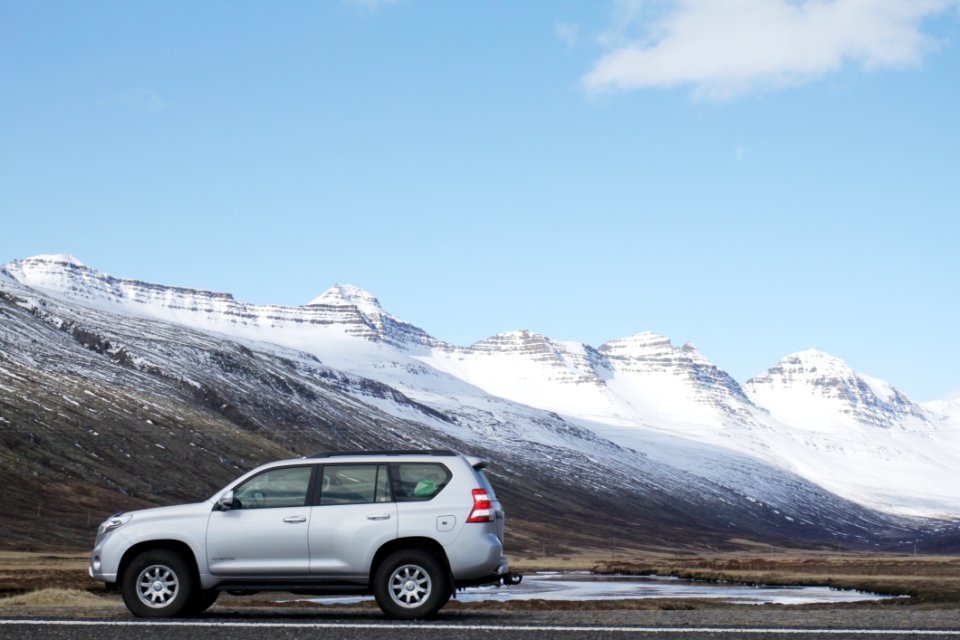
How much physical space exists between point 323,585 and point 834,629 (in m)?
8.91

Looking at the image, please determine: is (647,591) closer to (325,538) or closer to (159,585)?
(325,538)

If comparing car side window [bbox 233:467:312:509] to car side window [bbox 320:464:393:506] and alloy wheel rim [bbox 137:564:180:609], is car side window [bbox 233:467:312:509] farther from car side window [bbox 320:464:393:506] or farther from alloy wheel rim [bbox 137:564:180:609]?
alloy wheel rim [bbox 137:564:180:609]

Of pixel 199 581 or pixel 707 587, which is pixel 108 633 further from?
pixel 707 587

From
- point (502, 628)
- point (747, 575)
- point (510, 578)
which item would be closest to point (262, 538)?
point (510, 578)

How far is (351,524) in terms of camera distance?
21719 millimetres

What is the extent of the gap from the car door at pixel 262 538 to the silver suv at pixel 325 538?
0.02m

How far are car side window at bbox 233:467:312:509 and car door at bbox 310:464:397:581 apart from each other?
396mm

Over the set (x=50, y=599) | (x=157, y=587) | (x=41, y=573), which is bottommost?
(x=41, y=573)

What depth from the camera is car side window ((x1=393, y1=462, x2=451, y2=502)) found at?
72.1 ft

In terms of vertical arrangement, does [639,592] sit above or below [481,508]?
below

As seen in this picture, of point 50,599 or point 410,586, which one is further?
point 50,599

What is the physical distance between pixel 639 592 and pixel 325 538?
67.1 meters

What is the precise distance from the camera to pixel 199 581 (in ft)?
71.9

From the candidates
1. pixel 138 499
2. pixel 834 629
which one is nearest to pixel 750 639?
pixel 834 629
